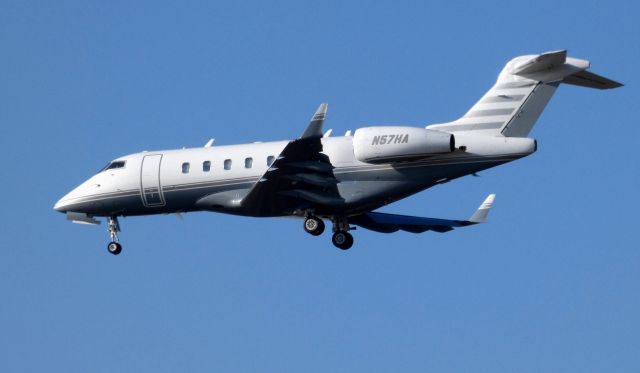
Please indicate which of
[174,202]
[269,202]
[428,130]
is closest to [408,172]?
[428,130]

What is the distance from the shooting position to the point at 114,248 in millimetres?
44562

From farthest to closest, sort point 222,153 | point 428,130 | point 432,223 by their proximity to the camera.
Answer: point 432,223 < point 222,153 < point 428,130

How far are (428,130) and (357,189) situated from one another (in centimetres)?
286

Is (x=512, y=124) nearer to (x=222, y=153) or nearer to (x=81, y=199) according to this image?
(x=222, y=153)

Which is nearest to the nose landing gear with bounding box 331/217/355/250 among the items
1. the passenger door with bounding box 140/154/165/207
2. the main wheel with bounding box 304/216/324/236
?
the main wheel with bounding box 304/216/324/236

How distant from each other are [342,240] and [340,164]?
9.55 ft

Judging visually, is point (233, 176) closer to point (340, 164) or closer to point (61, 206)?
point (340, 164)

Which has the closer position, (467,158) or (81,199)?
(467,158)

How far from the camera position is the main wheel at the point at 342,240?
42.7m

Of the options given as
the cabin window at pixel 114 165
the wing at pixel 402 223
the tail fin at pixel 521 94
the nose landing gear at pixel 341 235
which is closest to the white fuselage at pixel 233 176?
the cabin window at pixel 114 165

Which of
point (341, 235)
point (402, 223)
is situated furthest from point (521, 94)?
point (402, 223)

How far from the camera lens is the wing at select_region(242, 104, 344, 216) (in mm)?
39000

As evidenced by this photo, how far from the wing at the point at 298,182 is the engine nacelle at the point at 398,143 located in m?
1.17

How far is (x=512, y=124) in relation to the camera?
39.8 m
